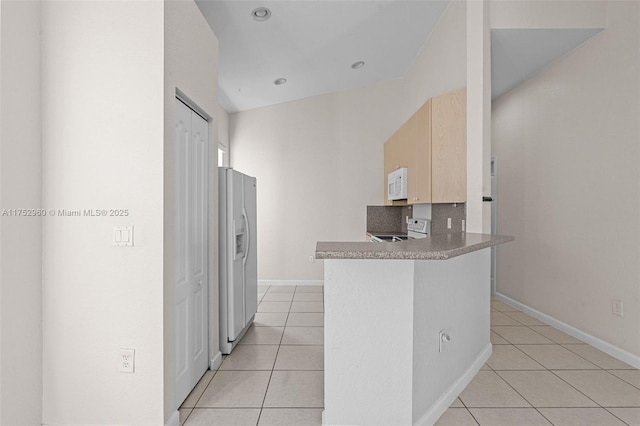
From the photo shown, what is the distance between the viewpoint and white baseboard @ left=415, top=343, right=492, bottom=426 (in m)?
1.91

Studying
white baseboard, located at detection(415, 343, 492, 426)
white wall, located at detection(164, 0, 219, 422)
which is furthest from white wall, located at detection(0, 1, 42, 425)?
white baseboard, located at detection(415, 343, 492, 426)

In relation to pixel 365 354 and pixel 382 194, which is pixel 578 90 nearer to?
pixel 382 194

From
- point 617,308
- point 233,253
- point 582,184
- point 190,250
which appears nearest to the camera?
point 190,250

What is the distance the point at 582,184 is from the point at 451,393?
7.56 ft

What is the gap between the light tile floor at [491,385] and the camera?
203 centimetres

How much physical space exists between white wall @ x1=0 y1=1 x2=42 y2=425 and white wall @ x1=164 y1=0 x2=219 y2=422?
0.66 m

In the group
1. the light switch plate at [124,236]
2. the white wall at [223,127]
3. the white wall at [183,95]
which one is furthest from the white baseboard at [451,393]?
the white wall at [223,127]

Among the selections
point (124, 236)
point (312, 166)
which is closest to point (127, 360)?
point (124, 236)

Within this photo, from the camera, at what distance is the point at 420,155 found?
131 inches

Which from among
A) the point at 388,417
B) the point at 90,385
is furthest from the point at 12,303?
the point at 388,417

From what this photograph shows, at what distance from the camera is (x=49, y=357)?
1882 mm

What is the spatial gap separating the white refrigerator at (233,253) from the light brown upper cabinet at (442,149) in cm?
170

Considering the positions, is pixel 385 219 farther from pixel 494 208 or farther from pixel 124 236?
pixel 124 236

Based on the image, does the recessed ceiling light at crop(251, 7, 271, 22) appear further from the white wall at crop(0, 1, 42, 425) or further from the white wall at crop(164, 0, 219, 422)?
the white wall at crop(0, 1, 42, 425)
